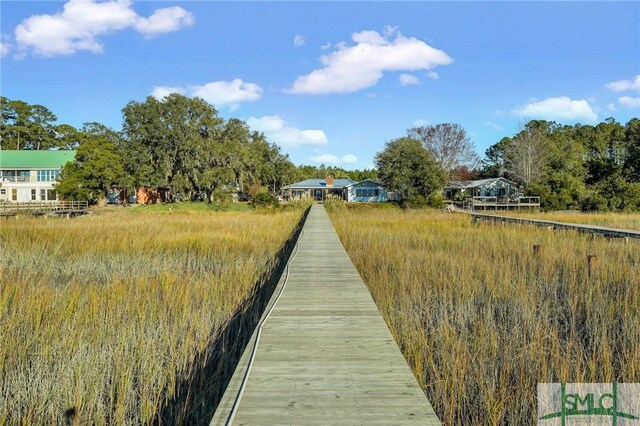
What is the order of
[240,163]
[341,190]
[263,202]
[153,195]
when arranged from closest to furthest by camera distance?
1. [263,202]
2. [240,163]
3. [153,195]
4. [341,190]

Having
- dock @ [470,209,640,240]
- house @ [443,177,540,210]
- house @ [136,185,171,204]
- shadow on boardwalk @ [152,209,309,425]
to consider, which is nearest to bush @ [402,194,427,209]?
house @ [443,177,540,210]

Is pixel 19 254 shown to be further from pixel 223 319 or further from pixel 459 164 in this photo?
pixel 459 164

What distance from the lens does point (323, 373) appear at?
323 centimetres

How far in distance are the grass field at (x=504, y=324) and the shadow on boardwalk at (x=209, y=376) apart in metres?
1.89

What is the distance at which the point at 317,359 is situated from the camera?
353cm

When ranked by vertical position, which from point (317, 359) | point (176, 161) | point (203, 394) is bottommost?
point (203, 394)

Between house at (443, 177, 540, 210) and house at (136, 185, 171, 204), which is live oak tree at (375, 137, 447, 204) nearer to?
house at (443, 177, 540, 210)

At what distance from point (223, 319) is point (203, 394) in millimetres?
1992

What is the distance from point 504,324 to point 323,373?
3181mm

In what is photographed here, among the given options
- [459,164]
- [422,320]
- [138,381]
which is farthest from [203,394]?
[459,164]

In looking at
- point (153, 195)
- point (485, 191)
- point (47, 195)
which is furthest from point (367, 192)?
point (47, 195)

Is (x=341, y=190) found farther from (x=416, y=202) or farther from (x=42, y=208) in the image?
(x=42, y=208)

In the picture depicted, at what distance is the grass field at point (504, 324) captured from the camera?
3611 millimetres

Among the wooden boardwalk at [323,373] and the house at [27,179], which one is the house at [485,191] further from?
the house at [27,179]
